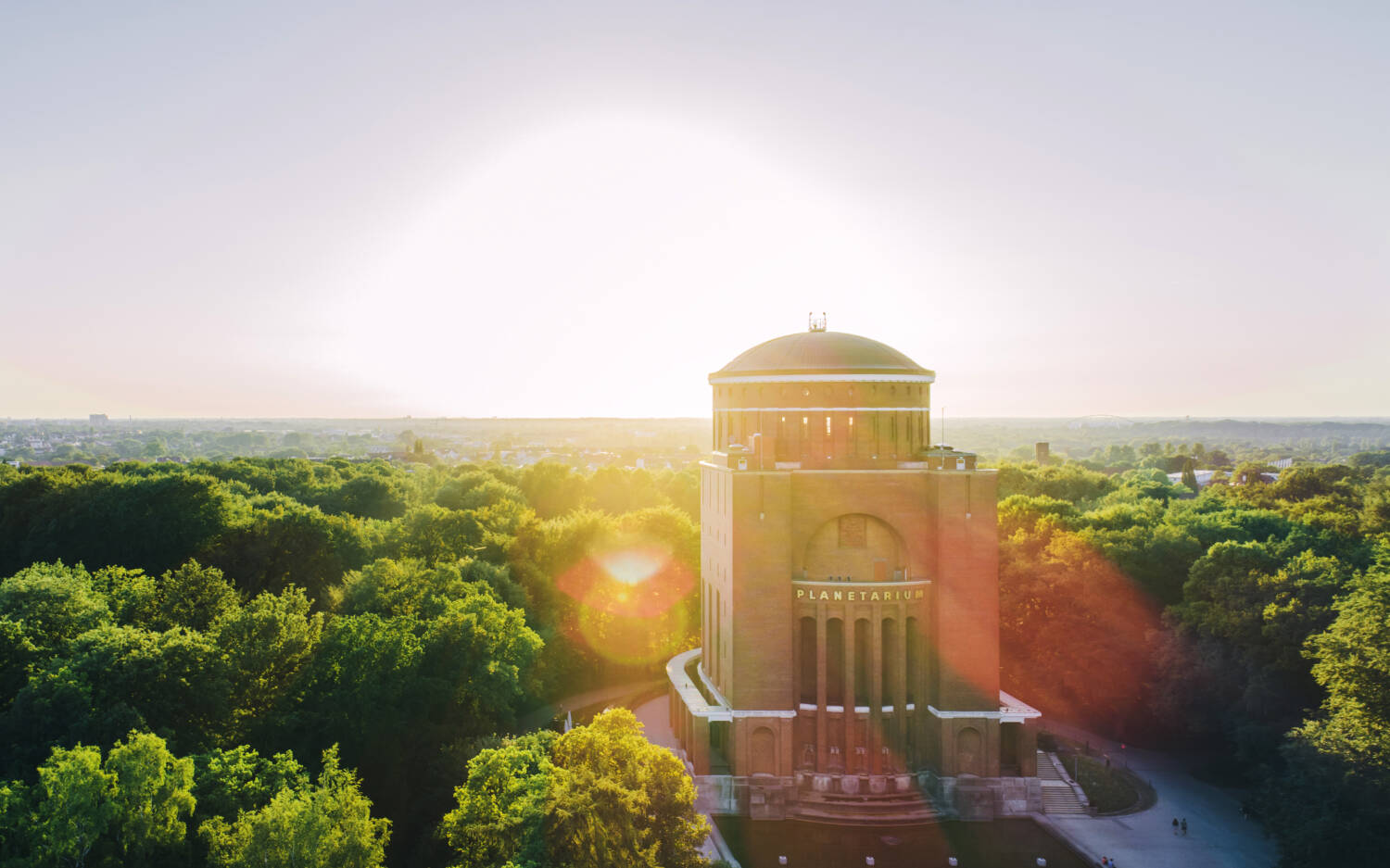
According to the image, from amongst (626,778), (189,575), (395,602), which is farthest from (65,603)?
(626,778)

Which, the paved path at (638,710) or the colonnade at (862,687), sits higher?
the colonnade at (862,687)

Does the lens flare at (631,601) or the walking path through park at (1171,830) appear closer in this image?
the walking path through park at (1171,830)

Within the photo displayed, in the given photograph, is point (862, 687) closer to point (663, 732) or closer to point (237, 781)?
point (663, 732)

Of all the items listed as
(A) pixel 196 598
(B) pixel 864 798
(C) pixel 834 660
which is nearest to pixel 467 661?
(A) pixel 196 598

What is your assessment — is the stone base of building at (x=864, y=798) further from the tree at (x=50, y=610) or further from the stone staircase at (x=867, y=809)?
the tree at (x=50, y=610)

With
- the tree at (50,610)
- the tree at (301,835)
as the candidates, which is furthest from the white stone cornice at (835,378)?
the tree at (50,610)
